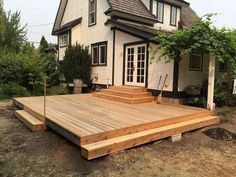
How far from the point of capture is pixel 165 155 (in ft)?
14.8

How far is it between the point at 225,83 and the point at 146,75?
4.26 metres

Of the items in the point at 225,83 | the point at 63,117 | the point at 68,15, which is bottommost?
the point at 63,117

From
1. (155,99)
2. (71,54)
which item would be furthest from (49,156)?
(71,54)

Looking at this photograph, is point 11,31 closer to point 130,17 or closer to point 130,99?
point 130,17

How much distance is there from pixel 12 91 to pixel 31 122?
257 inches

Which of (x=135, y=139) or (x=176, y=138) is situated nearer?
(x=135, y=139)

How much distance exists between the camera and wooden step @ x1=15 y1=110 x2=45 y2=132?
18.8 ft

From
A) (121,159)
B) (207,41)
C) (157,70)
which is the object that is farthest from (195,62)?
(121,159)

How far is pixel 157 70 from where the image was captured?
909 centimetres

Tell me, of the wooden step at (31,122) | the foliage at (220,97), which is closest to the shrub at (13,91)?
the wooden step at (31,122)

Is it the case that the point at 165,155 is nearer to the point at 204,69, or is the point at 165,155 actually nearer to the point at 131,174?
→ the point at 131,174

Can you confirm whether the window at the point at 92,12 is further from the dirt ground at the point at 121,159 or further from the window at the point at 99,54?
the dirt ground at the point at 121,159

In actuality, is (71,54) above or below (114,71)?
above

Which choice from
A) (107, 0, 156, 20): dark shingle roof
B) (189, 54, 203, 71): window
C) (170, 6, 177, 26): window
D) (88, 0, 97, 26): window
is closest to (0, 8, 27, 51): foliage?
(88, 0, 97, 26): window
